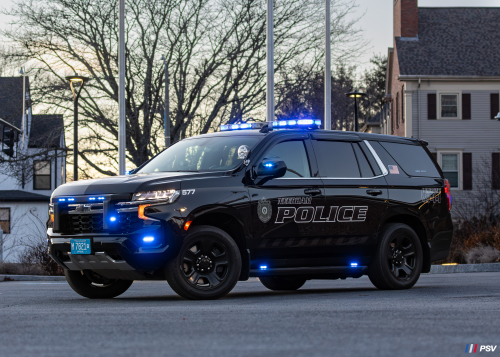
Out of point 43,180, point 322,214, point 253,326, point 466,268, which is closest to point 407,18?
point 43,180

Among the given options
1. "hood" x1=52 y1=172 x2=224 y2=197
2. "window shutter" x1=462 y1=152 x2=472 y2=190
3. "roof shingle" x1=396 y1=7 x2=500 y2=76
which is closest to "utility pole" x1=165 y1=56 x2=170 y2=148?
"roof shingle" x1=396 y1=7 x2=500 y2=76

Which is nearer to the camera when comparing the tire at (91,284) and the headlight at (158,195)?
the headlight at (158,195)

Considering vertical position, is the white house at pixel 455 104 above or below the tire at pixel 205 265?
above

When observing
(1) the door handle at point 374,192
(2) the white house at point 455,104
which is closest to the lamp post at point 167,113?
(2) the white house at point 455,104

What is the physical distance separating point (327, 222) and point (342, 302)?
1.57m

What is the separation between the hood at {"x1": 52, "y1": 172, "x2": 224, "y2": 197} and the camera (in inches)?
352

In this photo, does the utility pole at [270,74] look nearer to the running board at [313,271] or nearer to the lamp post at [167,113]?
the lamp post at [167,113]

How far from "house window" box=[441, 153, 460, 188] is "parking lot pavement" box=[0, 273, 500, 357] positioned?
29370 millimetres

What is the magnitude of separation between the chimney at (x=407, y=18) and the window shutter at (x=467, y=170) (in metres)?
6.87

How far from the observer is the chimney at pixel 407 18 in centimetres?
4100

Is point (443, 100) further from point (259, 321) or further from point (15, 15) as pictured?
point (259, 321)

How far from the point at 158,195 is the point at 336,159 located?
2.67 meters

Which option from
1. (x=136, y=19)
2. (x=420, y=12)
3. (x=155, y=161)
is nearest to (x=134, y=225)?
(x=155, y=161)

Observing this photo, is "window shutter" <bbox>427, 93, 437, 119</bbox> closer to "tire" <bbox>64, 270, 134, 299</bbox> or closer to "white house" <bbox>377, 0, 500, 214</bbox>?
"white house" <bbox>377, 0, 500, 214</bbox>
